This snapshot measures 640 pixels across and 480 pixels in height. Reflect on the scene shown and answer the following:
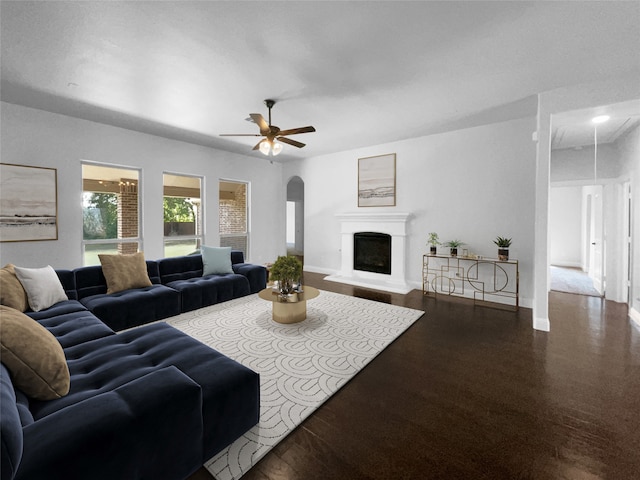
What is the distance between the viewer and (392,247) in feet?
18.6

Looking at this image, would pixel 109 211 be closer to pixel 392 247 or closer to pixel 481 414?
pixel 392 247

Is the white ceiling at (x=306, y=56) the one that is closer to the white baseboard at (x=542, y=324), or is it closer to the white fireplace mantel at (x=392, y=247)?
the white fireplace mantel at (x=392, y=247)

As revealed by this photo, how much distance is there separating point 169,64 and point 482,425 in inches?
154

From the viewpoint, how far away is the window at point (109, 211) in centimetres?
453

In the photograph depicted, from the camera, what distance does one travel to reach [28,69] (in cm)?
288

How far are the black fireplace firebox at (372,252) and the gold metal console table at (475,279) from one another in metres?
0.79

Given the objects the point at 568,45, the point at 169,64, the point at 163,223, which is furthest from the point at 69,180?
the point at 568,45

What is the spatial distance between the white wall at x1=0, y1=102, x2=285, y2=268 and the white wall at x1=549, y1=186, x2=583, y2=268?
8.36m

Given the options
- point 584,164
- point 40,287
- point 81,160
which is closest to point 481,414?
point 40,287

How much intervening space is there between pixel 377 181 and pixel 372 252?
1.47 m

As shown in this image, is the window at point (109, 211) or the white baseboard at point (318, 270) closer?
the window at point (109, 211)

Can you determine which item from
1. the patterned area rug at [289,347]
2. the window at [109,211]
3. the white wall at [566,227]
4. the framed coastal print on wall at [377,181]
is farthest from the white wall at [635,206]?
the window at [109,211]

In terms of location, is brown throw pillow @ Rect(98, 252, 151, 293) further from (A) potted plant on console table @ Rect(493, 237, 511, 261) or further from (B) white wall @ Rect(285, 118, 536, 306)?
(A) potted plant on console table @ Rect(493, 237, 511, 261)

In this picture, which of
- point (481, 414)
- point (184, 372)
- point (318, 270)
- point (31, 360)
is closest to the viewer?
point (31, 360)
